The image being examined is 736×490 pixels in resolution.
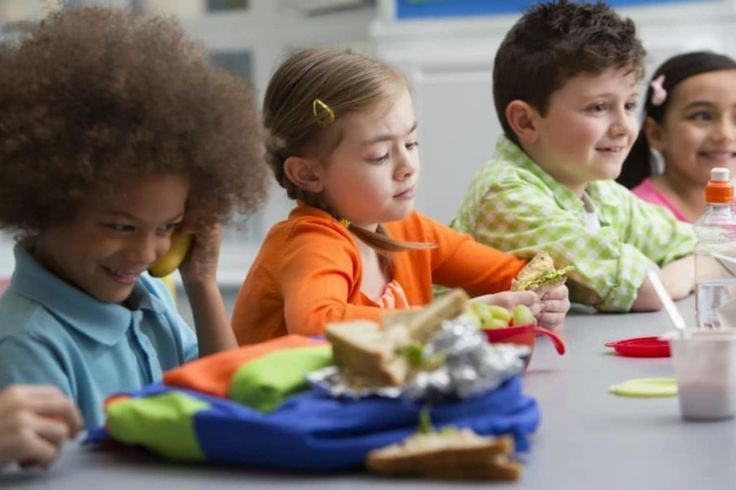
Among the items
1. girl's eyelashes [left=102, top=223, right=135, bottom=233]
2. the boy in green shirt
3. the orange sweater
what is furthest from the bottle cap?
girl's eyelashes [left=102, top=223, right=135, bottom=233]

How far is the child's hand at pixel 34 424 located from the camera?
3.36 feet

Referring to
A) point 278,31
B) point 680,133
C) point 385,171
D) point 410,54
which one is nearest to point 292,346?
point 385,171

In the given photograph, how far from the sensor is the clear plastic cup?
121 centimetres

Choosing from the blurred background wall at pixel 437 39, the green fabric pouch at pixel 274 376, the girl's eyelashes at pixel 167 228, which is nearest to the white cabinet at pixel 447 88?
the blurred background wall at pixel 437 39

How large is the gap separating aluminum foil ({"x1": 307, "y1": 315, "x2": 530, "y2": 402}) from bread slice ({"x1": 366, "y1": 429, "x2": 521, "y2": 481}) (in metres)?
0.03

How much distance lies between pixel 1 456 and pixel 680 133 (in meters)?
2.26

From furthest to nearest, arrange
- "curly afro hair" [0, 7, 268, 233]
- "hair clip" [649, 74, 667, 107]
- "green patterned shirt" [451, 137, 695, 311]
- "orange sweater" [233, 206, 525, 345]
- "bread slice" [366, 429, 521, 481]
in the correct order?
"hair clip" [649, 74, 667, 107]
"green patterned shirt" [451, 137, 695, 311]
"orange sweater" [233, 206, 525, 345]
"curly afro hair" [0, 7, 268, 233]
"bread slice" [366, 429, 521, 481]

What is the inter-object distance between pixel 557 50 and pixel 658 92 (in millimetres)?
580

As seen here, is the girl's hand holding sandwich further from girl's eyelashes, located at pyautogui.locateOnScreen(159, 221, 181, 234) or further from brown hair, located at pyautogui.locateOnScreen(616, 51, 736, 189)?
brown hair, located at pyautogui.locateOnScreen(616, 51, 736, 189)

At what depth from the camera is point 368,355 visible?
1.02 meters

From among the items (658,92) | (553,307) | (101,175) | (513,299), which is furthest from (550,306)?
(658,92)

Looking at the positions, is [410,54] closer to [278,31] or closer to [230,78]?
[278,31]

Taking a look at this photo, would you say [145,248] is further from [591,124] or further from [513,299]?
[591,124]

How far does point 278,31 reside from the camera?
180 inches
